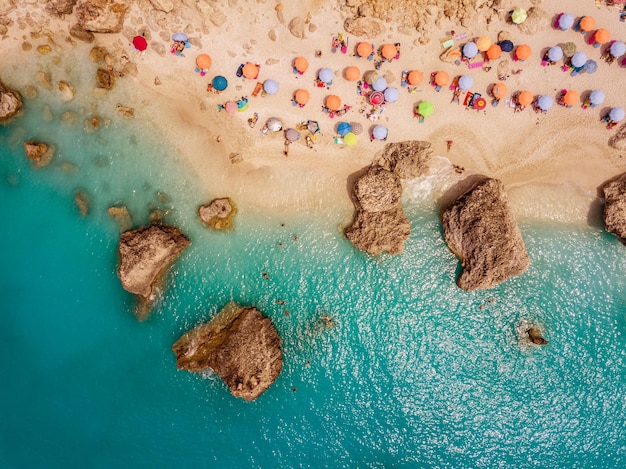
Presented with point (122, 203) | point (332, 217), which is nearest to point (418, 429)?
point (332, 217)

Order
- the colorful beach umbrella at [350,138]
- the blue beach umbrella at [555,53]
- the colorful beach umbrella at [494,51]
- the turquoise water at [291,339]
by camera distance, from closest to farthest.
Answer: the blue beach umbrella at [555,53], the colorful beach umbrella at [494,51], the colorful beach umbrella at [350,138], the turquoise water at [291,339]

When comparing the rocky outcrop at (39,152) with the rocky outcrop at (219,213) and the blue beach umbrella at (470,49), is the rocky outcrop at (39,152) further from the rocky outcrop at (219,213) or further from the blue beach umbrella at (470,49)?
the blue beach umbrella at (470,49)

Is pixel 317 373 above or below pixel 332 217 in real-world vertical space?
below

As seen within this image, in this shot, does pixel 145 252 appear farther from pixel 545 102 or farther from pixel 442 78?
pixel 545 102

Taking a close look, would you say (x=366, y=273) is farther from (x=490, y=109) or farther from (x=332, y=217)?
(x=490, y=109)

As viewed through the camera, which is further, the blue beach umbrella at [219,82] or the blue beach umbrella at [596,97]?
the blue beach umbrella at [219,82]

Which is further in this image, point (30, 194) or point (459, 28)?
point (30, 194)

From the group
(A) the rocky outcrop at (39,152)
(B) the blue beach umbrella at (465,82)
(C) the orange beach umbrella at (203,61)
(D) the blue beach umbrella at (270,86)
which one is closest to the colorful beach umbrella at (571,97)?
(B) the blue beach umbrella at (465,82)

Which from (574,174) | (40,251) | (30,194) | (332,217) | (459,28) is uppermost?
(459,28)
